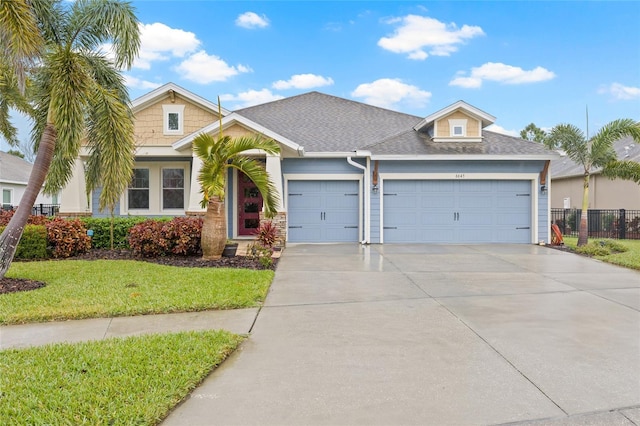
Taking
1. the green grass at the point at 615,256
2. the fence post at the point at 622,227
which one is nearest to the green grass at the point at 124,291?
Answer: the green grass at the point at 615,256

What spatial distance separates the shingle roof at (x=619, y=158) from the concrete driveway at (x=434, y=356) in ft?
56.0

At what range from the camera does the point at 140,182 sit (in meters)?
14.7

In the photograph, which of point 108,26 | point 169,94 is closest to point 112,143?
point 108,26

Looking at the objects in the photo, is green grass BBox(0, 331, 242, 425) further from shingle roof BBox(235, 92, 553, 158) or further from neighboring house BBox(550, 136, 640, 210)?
neighboring house BBox(550, 136, 640, 210)

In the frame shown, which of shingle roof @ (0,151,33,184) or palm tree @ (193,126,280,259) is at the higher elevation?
shingle roof @ (0,151,33,184)

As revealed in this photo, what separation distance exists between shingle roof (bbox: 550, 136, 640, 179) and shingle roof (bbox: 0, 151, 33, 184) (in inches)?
1306

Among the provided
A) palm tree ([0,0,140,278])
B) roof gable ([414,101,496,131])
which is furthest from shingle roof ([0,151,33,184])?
roof gable ([414,101,496,131])

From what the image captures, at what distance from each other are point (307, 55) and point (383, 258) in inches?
518

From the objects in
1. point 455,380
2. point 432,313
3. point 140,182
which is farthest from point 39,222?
point 455,380

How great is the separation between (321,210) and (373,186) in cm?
204

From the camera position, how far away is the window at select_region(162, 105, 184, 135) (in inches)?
555

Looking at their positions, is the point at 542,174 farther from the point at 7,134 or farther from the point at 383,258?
the point at 7,134

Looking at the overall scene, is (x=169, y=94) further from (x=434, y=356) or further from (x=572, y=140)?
(x=572, y=140)

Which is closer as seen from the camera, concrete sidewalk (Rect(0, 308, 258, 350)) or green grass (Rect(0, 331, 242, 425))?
green grass (Rect(0, 331, 242, 425))
